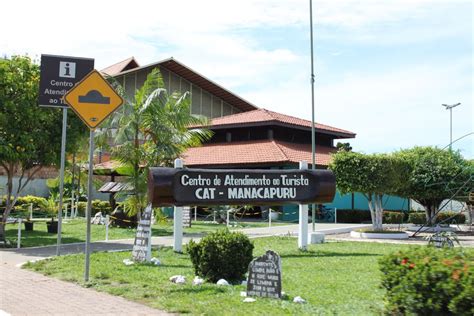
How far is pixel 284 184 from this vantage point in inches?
555

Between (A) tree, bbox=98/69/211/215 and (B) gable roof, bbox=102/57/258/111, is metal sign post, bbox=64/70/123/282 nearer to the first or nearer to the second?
(A) tree, bbox=98/69/211/215

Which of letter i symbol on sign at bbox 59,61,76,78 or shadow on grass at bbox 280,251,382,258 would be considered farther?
shadow on grass at bbox 280,251,382,258

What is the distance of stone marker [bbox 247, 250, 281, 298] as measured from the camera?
832 cm

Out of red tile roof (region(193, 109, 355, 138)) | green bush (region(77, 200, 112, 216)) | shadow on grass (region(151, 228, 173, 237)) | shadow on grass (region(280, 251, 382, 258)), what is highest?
red tile roof (region(193, 109, 355, 138))

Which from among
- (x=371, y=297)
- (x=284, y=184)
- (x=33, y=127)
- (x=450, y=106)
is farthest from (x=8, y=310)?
(x=450, y=106)

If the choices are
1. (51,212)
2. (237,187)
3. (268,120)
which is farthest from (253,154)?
(237,187)

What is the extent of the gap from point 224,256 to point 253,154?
956 inches

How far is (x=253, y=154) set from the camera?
34.1 metres

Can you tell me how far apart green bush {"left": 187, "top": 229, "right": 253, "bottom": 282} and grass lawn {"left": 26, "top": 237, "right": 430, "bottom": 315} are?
457mm

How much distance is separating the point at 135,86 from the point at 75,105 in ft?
117

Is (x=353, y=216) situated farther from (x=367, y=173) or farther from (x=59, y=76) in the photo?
(x=59, y=76)

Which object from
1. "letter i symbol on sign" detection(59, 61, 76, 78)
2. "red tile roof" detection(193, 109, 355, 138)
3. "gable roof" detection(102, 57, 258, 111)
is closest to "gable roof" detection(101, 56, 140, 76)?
"gable roof" detection(102, 57, 258, 111)

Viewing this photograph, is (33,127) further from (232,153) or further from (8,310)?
(232,153)

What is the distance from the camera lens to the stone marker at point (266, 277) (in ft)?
27.3
